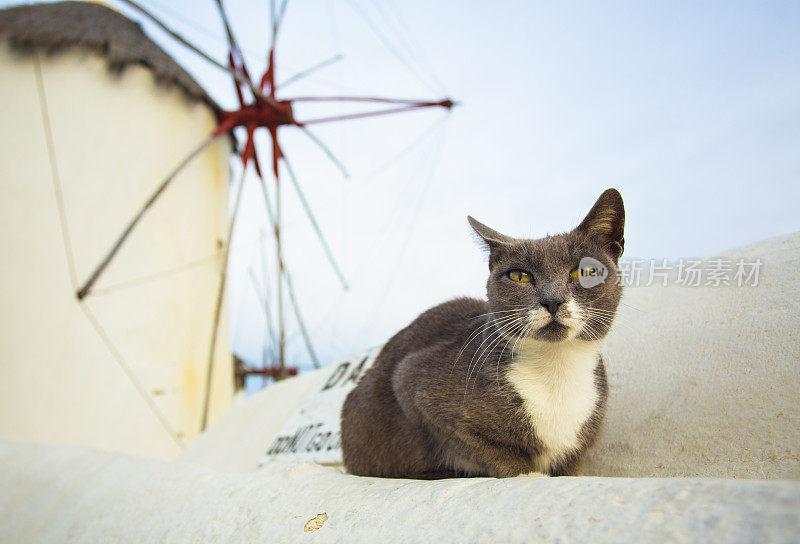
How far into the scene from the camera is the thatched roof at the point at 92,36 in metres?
4.91

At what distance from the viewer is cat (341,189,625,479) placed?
3.93 feet

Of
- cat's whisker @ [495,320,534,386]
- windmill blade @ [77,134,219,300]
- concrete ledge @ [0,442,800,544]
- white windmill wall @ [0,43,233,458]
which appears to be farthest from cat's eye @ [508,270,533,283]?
windmill blade @ [77,134,219,300]

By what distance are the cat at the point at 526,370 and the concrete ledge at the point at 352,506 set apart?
0.13 meters

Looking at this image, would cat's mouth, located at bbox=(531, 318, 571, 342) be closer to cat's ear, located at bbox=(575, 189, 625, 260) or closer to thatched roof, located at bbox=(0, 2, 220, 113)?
cat's ear, located at bbox=(575, 189, 625, 260)

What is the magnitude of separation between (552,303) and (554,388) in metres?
0.25

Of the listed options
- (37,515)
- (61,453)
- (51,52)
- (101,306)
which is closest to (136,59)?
(51,52)

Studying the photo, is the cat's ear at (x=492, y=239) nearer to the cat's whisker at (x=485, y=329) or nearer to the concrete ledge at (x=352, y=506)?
the cat's whisker at (x=485, y=329)

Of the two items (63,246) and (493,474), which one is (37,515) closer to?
(493,474)

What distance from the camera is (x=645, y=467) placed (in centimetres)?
138

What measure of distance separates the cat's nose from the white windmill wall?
176 inches

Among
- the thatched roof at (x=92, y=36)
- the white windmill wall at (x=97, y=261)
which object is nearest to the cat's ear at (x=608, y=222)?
the white windmill wall at (x=97, y=261)

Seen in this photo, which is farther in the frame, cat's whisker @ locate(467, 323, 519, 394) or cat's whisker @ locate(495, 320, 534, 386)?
cat's whisker @ locate(467, 323, 519, 394)

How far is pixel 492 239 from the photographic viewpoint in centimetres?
132

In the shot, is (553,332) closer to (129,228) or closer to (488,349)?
(488,349)
